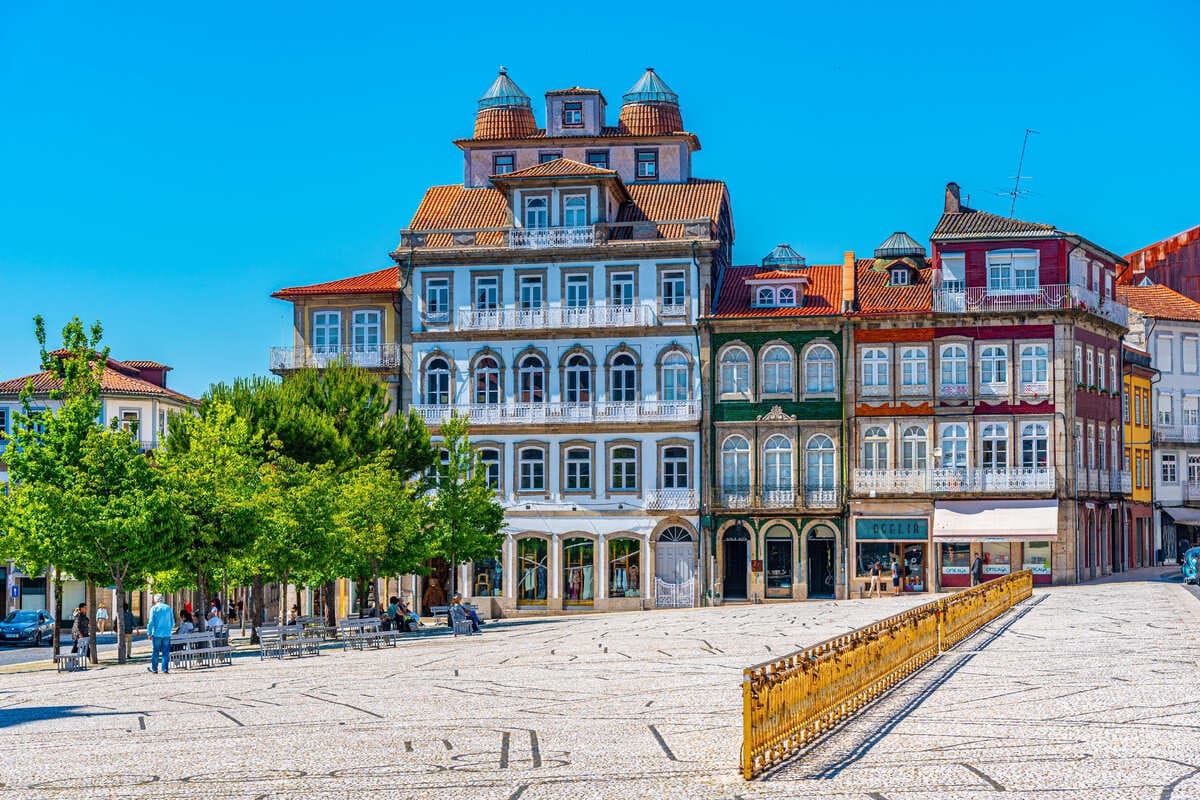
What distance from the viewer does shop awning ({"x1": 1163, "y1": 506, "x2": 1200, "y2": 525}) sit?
6925 centimetres

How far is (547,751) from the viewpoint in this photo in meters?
18.2

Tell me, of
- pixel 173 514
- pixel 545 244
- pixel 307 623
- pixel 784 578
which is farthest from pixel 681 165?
pixel 173 514

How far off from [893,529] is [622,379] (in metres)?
10.6

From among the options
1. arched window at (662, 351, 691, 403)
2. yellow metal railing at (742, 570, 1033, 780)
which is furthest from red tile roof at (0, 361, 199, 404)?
yellow metal railing at (742, 570, 1033, 780)

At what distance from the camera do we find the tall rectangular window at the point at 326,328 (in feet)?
200

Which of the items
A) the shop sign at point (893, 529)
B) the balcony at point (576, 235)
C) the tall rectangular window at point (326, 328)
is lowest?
the shop sign at point (893, 529)

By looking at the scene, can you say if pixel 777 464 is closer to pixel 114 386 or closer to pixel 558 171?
pixel 558 171

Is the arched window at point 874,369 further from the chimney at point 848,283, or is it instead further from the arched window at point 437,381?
the arched window at point 437,381

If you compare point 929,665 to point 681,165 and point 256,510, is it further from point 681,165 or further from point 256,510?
point 681,165

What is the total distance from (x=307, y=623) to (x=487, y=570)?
17304 millimetres

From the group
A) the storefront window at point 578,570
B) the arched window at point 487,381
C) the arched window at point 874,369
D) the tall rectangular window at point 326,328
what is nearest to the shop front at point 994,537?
the arched window at point 874,369

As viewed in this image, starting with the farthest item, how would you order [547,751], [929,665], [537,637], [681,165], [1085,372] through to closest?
Answer: [681,165] → [1085,372] → [537,637] → [929,665] → [547,751]

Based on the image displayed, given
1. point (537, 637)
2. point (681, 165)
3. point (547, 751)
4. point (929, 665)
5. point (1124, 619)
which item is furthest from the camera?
point (681, 165)

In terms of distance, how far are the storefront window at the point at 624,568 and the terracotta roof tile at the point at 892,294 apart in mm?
11271
